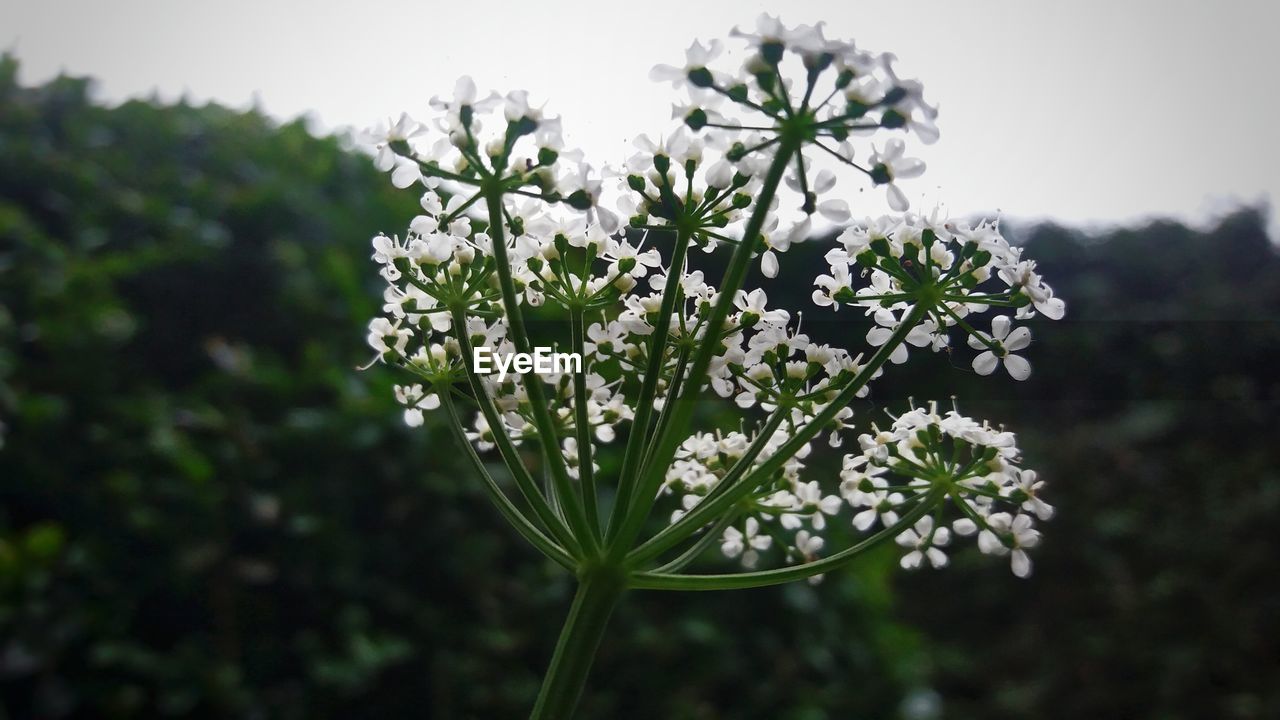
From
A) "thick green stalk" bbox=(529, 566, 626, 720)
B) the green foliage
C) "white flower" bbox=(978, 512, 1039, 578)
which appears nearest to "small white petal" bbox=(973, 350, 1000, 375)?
"white flower" bbox=(978, 512, 1039, 578)

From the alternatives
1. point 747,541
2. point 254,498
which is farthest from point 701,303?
point 254,498

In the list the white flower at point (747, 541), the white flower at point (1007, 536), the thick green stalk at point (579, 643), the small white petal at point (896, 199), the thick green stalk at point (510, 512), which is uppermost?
the small white petal at point (896, 199)

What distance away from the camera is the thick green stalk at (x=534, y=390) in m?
0.66

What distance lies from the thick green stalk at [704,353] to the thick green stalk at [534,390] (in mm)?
30

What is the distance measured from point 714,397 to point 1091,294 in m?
2.25

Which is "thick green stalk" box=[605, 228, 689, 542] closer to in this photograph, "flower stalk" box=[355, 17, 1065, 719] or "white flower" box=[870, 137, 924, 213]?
"flower stalk" box=[355, 17, 1065, 719]

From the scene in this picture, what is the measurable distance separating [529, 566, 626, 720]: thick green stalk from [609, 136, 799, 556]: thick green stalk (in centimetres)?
3

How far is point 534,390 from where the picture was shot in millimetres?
682

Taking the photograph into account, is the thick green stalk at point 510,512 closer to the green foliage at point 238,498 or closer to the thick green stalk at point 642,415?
the thick green stalk at point 642,415

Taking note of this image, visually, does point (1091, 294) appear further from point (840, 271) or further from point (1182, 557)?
point (840, 271)

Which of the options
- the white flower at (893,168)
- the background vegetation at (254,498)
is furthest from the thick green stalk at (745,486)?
the background vegetation at (254,498)

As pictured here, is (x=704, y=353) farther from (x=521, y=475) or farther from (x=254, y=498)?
(x=254, y=498)

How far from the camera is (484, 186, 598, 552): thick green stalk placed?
663 millimetres

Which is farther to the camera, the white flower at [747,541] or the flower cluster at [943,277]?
the white flower at [747,541]
